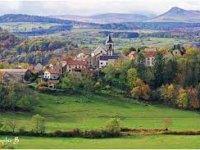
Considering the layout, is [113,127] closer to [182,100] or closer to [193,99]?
[182,100]

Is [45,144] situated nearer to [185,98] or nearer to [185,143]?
Result: [185,143]

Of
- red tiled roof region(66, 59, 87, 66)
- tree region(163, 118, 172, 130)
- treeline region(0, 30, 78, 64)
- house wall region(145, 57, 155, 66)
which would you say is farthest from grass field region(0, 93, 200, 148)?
treeline region(0, 30, 78, 64)

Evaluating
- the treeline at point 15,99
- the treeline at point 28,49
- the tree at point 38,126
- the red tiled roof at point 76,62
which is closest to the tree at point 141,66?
the red tiled roof at point 76,62

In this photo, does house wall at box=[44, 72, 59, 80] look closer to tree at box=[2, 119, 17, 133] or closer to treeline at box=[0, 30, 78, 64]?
tree at box=[2, 119, 17, 133]

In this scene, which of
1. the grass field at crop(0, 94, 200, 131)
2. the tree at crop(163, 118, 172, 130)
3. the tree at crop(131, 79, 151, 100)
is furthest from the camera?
the tree at crop(131, 79, 151, 100)

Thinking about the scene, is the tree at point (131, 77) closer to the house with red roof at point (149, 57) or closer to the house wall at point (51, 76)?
the house with red roof at point (149, 57)

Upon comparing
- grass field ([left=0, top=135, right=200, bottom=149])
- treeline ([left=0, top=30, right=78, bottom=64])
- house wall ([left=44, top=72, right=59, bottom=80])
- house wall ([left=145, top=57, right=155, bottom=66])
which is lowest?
treeline ([left=0, top=30, right=78, bottom=64])

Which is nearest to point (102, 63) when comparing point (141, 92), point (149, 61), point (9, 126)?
point (149, 61)
